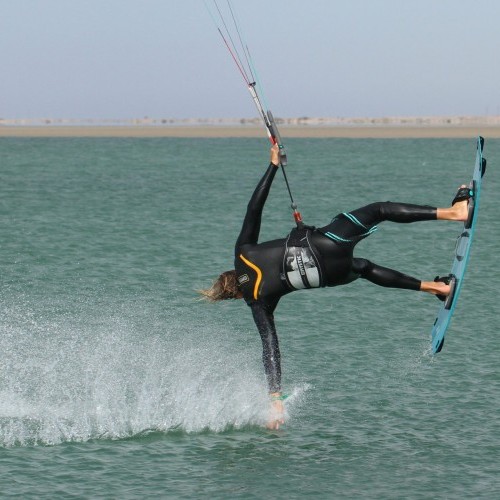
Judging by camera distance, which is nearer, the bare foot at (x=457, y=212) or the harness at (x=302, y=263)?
the bare foot at (x=457, y=212)

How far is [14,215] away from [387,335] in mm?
22277

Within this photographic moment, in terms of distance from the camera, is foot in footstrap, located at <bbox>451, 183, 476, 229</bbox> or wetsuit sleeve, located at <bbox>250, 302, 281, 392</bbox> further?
wetsuit sleeve, located at <bbox>250, 302, 281, 392</bbox>

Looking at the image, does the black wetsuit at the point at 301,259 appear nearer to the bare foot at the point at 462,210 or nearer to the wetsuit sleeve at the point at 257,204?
the wetsuit sleeve at the point at 257,204

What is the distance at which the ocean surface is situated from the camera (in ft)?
36.4

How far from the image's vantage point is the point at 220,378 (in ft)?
47.7

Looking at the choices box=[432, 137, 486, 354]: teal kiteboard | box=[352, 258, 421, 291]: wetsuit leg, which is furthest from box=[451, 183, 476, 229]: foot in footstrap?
box=[352, 258, 421, 291]: wetsuit leg

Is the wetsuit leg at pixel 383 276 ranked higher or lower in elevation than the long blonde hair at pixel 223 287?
higher

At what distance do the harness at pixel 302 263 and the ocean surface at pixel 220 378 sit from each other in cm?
175

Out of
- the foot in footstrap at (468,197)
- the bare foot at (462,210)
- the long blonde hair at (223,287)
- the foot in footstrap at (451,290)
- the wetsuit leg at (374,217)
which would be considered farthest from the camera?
the foot in footstrap at (451,290)

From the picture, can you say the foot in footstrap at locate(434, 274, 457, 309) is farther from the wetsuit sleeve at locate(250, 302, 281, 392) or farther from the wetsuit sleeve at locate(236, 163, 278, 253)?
the wetsuit sleeve at locate(236, 163, 278, 253)

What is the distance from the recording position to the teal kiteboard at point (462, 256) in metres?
11.5

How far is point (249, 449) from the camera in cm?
1195

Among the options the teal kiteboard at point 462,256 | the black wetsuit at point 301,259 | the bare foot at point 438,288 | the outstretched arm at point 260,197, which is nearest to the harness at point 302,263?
the black wetsuit at point 301,259

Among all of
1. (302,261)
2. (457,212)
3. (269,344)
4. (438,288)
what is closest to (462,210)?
(457,212)
